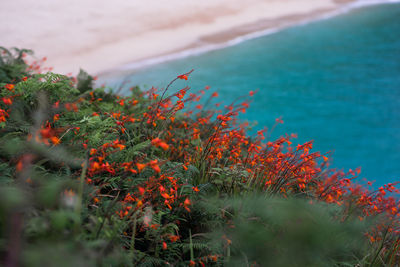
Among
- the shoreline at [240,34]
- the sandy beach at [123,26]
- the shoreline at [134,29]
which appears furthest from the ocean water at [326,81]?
the sandy beach at [123,26]

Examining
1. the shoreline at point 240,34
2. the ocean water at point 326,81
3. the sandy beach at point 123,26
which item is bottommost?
the ocean water at point 326,81

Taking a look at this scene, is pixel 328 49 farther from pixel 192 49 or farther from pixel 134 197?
pixel 134 197

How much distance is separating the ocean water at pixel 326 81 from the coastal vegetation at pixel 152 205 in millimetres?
2336

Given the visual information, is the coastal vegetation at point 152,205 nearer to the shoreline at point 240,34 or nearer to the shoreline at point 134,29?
the shoreline at point 240,34

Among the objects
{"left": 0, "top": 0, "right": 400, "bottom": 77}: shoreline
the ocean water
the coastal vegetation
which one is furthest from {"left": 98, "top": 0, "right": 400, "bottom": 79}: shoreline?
the coastal vegetation

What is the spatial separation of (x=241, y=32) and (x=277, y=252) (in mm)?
9081

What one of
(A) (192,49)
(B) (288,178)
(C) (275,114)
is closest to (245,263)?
(B) (288,178)

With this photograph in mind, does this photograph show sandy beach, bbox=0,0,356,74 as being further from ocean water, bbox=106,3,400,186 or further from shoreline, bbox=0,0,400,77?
ocean water, bbox=106,3,400,186

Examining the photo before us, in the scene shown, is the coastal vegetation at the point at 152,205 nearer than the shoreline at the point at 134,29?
Yes

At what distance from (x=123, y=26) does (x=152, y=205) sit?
8.14 metres

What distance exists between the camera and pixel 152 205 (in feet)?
6.67

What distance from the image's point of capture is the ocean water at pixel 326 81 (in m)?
5.64

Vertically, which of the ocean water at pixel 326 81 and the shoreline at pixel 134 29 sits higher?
the shoreline at pixel 134 29

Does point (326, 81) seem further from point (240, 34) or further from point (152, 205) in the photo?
point (152, 205)
